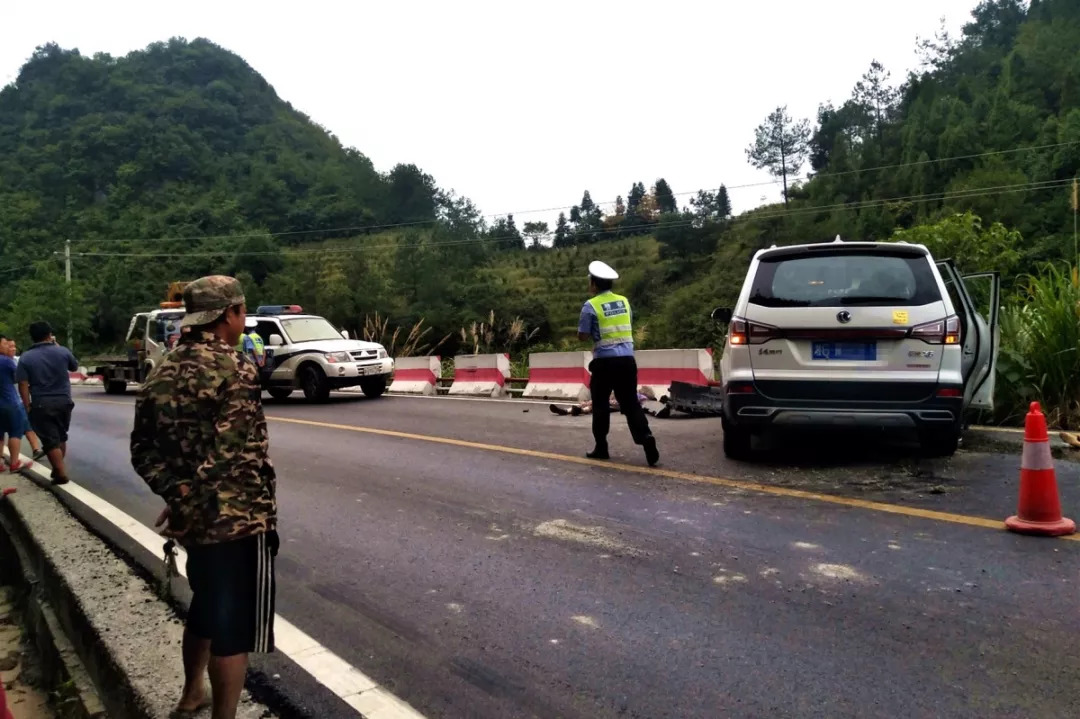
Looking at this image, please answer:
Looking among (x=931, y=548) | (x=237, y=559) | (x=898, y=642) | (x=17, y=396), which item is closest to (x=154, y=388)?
(x=237, y=559)

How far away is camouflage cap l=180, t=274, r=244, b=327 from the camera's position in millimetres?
2633

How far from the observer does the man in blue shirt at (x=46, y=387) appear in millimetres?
8141

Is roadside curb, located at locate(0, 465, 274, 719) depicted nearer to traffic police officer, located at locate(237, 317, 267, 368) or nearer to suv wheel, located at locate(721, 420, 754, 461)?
suv wheel, located at locate(721, 420, 754, 461)

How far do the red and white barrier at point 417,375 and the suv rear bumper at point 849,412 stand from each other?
11.2 metres

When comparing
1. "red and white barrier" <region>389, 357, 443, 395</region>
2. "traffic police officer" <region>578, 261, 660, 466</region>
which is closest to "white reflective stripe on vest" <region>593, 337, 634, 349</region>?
"traffic police officer" <region>578, 261, 660, 466</region>

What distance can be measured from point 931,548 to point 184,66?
147 m

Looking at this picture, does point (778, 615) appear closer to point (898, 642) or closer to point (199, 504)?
point (898, 642)

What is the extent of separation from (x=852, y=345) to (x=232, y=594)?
4.77 metres

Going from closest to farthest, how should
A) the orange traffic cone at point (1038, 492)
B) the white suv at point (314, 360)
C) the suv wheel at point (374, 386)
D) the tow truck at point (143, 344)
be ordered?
the orange traffic cone at point (1038, 492) → the white suv at point (314, 360) → the suv wheel at point (374, 386) → the tow truck at point (143, 344)

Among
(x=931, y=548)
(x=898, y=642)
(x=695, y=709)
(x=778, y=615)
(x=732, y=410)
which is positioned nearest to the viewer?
(x=695, y=709)

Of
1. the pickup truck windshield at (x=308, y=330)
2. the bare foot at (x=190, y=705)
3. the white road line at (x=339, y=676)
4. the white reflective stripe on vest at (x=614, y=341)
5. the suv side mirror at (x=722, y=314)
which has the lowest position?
the white road line at (x=339, y=676)

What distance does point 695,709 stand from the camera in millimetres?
2695

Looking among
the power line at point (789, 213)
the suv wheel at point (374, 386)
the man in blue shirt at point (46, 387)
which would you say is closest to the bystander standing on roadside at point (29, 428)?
the man in blue shirt at point (46, 387)

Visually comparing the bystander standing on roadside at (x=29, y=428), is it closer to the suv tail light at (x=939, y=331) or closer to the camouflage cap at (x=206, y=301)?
the camouflage cap at (x=206, y=301)
